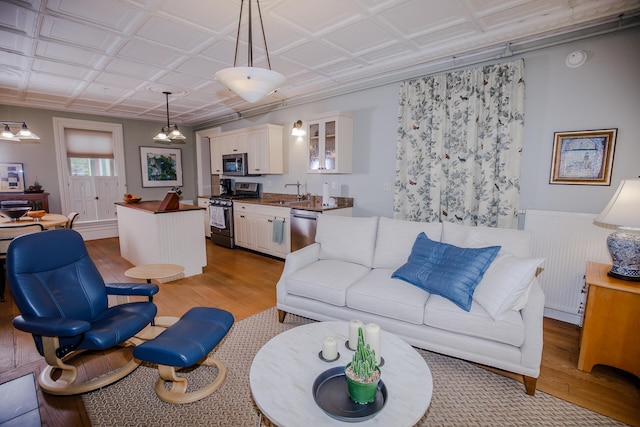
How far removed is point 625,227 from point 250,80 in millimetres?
2625

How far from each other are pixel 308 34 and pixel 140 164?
222 inches

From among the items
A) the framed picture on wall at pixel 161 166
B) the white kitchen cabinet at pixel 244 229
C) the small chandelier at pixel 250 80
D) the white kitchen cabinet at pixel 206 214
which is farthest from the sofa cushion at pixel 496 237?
the framed picture on wall at pixel 161 166

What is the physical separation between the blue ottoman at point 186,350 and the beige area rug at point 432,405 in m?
0.06

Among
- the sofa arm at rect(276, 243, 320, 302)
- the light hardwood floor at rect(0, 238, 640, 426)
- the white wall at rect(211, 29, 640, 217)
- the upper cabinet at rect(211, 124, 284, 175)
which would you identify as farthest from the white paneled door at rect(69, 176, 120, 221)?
the white wall at rect(211, 29, 640, 217)

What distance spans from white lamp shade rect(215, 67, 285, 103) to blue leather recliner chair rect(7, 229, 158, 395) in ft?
5.34

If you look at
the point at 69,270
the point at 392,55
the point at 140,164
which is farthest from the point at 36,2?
the point at 140,164

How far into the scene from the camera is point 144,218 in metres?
4.11

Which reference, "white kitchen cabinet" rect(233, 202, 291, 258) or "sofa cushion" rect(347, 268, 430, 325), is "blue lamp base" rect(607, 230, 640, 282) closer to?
"sofa cushion" rect(347, 268, 430, 325)

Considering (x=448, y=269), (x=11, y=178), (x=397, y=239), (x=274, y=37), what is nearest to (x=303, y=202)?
(x=397, y=239)

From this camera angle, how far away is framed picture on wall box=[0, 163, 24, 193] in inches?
206

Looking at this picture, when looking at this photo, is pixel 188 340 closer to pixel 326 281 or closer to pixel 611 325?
pixel 326 281

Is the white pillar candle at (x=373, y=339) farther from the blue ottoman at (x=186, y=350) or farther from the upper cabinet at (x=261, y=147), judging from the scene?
the upper cabinet at (x=261, y=147)

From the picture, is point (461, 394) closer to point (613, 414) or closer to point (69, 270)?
point (613, 414)

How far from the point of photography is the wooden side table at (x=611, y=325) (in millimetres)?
1956
